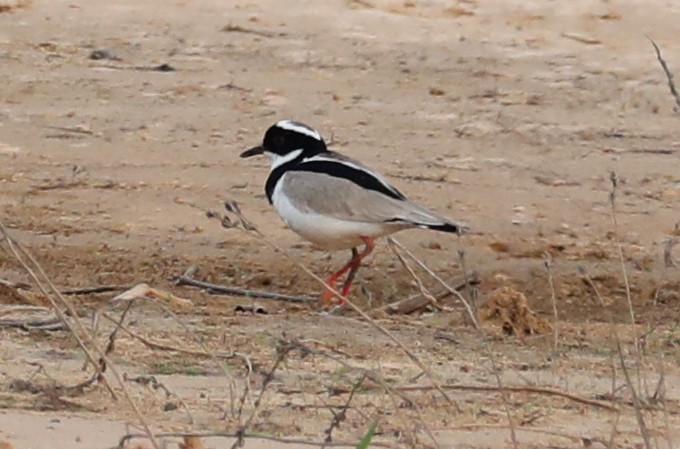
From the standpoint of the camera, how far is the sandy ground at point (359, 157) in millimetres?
7941

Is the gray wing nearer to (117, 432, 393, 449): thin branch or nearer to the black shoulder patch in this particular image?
the black shoulder patch

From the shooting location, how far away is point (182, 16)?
1345cm

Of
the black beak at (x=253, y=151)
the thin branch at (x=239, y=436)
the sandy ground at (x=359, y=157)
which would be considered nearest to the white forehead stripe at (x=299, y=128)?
the black beak at (x=253, y=151)

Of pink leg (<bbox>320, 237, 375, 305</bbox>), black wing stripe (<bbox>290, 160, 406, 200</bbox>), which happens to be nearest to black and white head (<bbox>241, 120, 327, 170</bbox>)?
black wing stripe (<bbox>290, 160, 406, 200</bbox>)

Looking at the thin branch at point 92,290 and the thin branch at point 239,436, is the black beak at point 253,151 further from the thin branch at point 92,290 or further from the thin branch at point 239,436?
the thin branch at point 239,436

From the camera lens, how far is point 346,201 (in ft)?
32.7

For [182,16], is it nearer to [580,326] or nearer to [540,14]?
[540,14]

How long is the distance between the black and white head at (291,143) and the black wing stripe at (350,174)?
0.76 feet

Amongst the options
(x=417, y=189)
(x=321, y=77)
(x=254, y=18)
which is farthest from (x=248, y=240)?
(x=254, y=18)

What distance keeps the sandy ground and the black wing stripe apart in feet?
1.77

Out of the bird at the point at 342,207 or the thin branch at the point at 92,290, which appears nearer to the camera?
the thin branch at the point at 92,290

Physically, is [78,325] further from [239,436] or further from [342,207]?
[342,207]

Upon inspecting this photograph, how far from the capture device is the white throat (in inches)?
415

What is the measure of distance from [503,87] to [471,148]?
0.87 m
